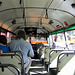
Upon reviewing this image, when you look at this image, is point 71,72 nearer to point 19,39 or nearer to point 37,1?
point 19,39

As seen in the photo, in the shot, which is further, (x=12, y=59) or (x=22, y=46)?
(x=22, y=46)

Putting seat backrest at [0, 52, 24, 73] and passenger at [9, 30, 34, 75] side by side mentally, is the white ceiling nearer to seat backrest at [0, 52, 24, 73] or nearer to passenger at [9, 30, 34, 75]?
passenger at [9, 30, 34, 75]

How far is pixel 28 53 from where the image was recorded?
125 inches

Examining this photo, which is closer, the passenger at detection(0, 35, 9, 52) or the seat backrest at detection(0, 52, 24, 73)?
the seat backrest at detection(0, 52, 24, 73)

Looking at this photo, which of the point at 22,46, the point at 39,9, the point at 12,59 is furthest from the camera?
the point at 39,9

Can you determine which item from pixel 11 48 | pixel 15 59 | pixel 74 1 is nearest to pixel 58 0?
pixel 74 1

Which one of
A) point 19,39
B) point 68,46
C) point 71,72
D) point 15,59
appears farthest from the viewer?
point 68,46

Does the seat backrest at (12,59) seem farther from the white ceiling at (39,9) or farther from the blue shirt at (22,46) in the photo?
the white ceiling at (39,9)

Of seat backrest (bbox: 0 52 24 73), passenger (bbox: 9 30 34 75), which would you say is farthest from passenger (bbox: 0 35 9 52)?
seat backrest (bbox: 0 52 24 73)

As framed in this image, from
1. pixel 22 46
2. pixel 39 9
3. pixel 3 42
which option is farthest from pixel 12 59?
pixel 39 9

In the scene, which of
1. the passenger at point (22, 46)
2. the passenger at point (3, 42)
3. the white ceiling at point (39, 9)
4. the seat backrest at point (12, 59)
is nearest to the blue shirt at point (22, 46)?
the passenger at point (22, 46)

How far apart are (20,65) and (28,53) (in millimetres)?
566

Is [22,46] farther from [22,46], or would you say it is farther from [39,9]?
[39,9]

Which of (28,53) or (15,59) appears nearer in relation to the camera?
(15,59)
